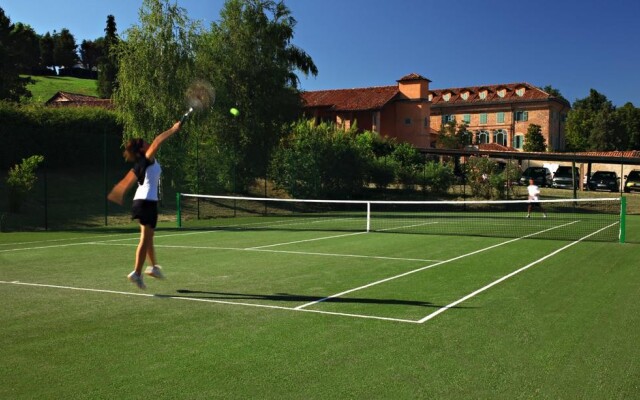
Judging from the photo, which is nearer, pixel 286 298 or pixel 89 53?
pixel 286 298

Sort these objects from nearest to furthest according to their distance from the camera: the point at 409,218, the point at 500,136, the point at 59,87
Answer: the point at 409,218
the point at 59,87
the point at 500,136

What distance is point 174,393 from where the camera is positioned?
4.73 meters

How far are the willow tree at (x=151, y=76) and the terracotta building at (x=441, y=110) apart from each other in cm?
3665

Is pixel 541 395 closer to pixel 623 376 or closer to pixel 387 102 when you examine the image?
pixel 623 376

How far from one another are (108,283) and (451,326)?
5.54m

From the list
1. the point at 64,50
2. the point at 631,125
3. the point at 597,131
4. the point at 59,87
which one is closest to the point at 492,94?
the point at 597,131

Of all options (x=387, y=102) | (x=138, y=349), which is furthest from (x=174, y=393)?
(x=387, y=102)

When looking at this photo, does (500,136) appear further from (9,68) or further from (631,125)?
(9,68)

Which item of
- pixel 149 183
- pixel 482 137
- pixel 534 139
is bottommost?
pixel 149 183

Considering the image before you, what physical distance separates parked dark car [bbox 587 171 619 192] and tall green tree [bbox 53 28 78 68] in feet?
325

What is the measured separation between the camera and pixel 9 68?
4688 centimetres

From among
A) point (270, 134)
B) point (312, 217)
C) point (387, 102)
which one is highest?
point (387, 102)

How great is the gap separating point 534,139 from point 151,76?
6652cm

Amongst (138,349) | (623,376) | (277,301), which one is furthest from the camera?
(277,301)
